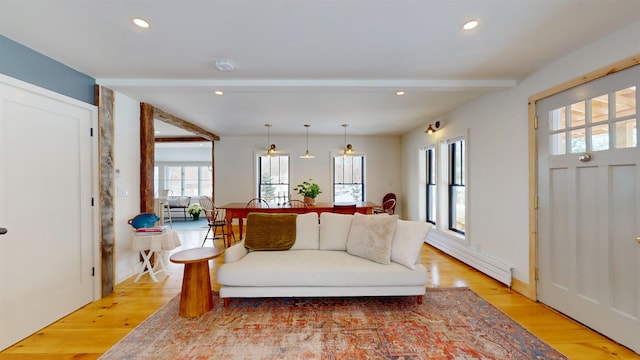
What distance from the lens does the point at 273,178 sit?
7027 mm

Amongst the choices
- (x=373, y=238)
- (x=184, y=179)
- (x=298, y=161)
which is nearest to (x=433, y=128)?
(x=373, y=238)

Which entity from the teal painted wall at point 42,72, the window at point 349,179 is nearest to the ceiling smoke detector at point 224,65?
the teal painted wall at point 42,72

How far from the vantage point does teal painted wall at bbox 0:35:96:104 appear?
2.15 meters

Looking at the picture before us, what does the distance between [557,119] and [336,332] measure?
2.89 metres

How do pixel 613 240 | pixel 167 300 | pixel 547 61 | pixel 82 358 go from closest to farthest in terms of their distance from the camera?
pixel 82 358 < pixel 613 240 < pixel 547 61 < pixel 167 300

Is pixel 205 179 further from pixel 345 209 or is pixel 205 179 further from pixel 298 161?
pixel 345 209

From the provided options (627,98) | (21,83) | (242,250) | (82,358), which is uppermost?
(21,83)

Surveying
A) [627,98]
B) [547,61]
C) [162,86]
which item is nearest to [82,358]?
[162,86]

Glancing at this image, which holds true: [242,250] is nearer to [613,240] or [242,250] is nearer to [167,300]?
[167,300]

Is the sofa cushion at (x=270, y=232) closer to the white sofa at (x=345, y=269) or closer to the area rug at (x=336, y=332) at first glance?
the white sofa at (x=345, y=269)

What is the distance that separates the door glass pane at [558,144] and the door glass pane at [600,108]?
0.29 metres

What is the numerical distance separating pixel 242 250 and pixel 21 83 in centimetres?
239

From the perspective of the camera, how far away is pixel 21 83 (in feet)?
7.31

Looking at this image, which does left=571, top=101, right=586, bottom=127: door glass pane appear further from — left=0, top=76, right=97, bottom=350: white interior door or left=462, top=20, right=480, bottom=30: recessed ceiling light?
left=0, top=76, right=97, bottom=350: white interior door
